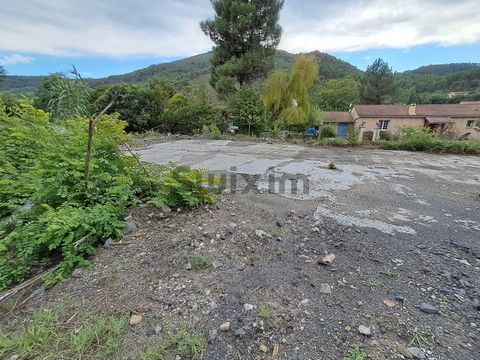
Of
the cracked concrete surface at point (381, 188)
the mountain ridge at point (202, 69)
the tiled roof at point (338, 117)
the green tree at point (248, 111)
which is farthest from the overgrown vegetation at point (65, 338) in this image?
the mountain ridge at point (202, 69)

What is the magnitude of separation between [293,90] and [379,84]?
2176 cm

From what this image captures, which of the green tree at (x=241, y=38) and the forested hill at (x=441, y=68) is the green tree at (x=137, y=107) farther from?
the forested hill at (x=441, y=68)

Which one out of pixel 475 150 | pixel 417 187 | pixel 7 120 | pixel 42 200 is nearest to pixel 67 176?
pixel 42 200

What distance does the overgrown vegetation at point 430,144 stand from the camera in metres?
8.02

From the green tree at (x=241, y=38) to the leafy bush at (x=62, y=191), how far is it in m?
11.4

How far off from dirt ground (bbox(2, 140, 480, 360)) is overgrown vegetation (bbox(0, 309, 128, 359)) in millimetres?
80

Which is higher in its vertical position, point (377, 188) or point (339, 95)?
point (339, 95)

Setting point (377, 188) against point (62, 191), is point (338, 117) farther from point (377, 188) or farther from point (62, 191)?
point (62, 191)

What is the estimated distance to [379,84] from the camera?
28016mm

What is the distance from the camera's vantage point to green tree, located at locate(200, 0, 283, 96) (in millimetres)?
12102

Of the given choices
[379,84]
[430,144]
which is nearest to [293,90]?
[430,144]

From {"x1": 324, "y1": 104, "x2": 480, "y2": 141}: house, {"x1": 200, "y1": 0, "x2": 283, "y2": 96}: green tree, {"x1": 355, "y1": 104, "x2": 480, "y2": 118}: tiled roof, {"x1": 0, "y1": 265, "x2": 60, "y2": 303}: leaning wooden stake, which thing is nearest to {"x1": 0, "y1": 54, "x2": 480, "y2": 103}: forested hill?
{"x1": 355, "y1": 104, "x2": 480, "y2": 118}: tiled roof

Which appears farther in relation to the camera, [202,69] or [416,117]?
[202,69]

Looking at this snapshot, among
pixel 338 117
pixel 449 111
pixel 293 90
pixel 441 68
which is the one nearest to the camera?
pixel 293 90
